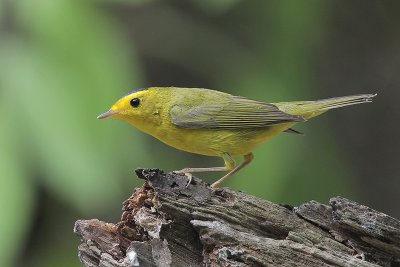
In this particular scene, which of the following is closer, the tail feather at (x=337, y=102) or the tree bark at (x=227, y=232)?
the tree bark at (x=227, y=232)

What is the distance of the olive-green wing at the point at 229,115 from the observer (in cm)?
495

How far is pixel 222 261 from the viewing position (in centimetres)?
347

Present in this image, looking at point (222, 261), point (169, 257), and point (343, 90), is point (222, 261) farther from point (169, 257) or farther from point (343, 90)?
point (343, 90)

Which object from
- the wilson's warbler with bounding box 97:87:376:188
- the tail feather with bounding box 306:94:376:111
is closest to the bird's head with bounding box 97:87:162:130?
the wilson's warbler with bounding box 97:87:376:188

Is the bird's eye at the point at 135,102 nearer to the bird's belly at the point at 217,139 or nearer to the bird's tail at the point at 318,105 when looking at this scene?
the bird's belly at the point at 217,139

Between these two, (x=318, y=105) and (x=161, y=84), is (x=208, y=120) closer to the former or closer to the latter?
(x=318, y=105)

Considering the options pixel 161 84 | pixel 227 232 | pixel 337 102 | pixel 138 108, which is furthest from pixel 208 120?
pixel 161 84

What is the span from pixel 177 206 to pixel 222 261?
31cm

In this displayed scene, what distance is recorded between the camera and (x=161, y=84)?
308 inches

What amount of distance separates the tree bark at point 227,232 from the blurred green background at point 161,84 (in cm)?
73

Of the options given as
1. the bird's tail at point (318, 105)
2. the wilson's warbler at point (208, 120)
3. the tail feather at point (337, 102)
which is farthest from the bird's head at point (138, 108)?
the tail feather at point (337, 102)

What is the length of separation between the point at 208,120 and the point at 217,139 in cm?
15

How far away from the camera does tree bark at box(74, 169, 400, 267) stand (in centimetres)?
351

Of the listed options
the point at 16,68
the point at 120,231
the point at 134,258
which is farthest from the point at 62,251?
the point at 134,258
